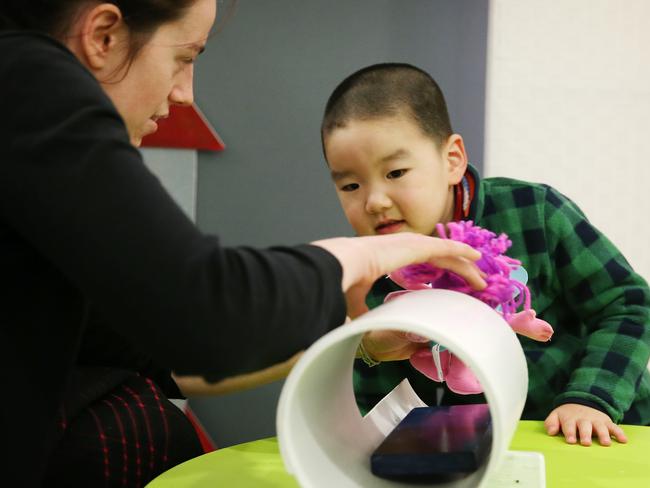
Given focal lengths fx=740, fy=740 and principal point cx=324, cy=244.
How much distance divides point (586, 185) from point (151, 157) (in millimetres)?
1085

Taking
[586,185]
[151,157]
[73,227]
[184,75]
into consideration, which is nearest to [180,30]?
[184,75]

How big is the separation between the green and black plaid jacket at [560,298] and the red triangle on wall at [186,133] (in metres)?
0.78

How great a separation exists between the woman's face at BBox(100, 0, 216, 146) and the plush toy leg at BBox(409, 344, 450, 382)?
353 millimetres

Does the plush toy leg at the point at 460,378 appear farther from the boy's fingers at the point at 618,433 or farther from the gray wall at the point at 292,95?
the gray wall at the point at 292,95

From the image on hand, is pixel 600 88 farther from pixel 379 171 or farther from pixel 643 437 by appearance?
pixel 643 437

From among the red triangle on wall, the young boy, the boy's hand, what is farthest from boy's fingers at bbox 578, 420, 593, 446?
the red triangle on wall

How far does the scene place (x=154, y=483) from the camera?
713mm

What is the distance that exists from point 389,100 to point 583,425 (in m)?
0.55

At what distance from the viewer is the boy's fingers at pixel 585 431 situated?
2.65 ft

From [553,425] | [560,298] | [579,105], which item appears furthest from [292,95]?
[553,425]

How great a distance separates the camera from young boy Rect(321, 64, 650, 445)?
3.37ft

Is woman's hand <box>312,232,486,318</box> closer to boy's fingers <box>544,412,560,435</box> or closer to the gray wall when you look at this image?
boy's fingers <box>544,412,560,435</box>

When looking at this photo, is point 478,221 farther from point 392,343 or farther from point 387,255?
point 387,255

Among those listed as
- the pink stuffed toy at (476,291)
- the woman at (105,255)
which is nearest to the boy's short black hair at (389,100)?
the pink stuffed toy at (476,291)
